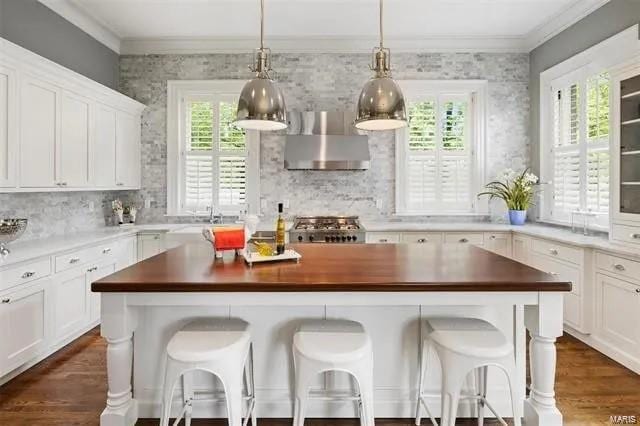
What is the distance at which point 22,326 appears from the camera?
9.87ft

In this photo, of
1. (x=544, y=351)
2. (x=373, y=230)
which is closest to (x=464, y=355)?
(x=544, y=351)

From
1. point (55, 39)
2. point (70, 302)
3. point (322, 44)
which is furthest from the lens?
point (322, 44)

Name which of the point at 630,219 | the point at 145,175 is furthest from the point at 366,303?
the point at 145,175

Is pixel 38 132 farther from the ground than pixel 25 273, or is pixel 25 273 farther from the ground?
pixel 38 132

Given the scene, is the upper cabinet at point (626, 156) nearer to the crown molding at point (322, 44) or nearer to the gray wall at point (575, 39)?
the gray wall at point (575, 39)

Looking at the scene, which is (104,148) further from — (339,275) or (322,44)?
(339,275)

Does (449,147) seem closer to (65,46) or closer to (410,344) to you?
(410,344)

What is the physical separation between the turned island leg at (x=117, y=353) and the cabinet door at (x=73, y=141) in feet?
7.61

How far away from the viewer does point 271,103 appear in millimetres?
2428

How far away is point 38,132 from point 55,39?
131cm

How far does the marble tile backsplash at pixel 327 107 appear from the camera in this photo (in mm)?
5355

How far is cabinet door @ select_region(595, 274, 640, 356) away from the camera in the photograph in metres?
3.08

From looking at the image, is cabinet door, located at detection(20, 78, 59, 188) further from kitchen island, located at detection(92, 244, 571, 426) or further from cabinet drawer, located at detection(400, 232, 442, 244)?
cabinet drawer, located at detection(400, 232, 442, 244)

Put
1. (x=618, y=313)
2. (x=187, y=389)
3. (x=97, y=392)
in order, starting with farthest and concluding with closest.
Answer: (x=618, y=313)
(x=97, y=392)
(x=187, y=389)
